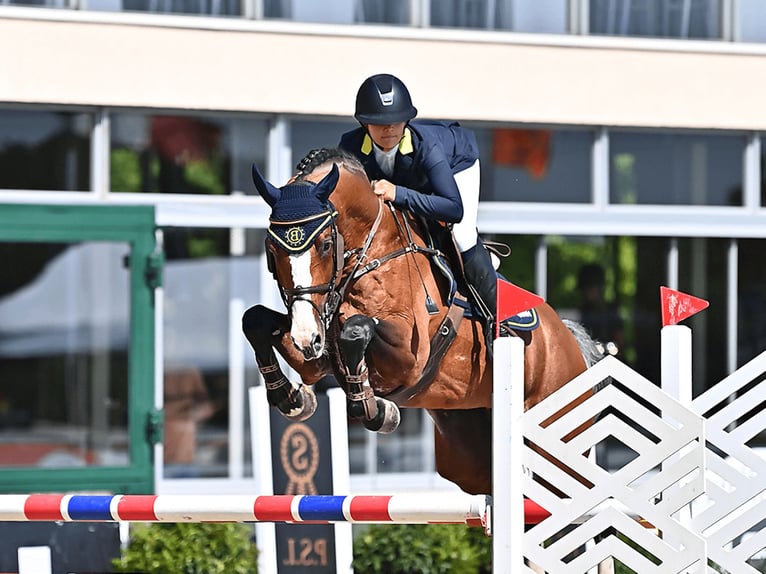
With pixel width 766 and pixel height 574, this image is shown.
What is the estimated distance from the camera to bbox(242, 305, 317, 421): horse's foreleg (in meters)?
4.54

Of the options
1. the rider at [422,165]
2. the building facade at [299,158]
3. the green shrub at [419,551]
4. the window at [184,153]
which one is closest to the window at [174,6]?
the building facade at [299,158]

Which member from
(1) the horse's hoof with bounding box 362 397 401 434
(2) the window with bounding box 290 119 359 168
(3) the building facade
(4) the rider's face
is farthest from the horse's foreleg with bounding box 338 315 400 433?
(2) the window with bounding box 290 119 359 168

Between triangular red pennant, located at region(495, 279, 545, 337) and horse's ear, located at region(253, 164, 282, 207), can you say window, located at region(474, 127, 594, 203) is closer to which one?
triangular red pennant, located at region(495, 279, 545, 337)

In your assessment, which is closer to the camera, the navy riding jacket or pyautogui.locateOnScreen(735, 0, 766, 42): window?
the navy riding jacket

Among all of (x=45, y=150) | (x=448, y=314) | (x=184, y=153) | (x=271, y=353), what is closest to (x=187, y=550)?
(x=184, y=153)

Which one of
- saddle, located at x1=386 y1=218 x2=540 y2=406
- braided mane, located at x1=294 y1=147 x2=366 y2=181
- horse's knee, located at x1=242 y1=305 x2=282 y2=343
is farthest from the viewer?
saddle, located at x1=386 y1=218 x2=540 y2=406

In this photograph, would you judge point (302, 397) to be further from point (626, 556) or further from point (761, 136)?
point (761, 136)

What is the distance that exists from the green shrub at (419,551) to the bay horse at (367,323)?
228cm

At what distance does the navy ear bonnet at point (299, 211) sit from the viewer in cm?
440

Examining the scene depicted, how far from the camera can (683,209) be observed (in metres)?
9.26

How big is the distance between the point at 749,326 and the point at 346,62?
3544 millimetres

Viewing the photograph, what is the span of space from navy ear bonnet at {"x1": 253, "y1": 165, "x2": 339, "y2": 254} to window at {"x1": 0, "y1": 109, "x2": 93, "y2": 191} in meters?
4.22

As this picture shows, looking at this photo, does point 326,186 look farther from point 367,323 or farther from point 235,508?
point 235,508

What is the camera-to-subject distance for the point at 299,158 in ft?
28.7
